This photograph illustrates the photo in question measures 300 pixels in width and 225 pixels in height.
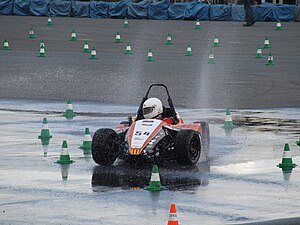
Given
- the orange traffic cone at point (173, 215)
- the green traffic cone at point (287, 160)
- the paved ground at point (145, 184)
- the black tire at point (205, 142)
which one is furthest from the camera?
the black tire at point (205, 142)

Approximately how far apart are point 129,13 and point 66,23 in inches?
195

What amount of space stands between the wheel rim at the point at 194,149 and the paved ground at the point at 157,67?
863 cm

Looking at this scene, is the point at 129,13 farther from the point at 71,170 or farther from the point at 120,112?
the point at 71,170

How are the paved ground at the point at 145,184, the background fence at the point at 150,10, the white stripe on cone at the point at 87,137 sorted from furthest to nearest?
1. the background fence at the point at 150,10
2. the white stripe on cone at the point at 87,137
3. the paved ground at the point at 145,184

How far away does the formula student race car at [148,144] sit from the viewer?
54.3ft

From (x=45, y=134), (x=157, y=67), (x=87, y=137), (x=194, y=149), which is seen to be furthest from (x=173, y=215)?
(x=157, y=67)

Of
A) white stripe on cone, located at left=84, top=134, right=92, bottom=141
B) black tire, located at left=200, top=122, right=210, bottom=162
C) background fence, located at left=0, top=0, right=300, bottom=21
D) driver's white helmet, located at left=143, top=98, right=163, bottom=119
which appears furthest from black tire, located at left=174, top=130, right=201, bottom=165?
background fence, located at left=0, top=0, right=300, bottom=21

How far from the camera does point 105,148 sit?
16.8 metres

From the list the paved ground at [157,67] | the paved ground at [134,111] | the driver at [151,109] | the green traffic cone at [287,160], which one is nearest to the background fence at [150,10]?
the paved ground at [157,67]

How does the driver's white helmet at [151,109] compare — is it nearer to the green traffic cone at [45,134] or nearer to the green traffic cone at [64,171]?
the green traffic cone at [64,171]

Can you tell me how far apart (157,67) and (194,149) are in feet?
58.2

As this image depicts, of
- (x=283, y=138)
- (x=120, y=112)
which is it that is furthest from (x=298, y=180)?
(x=120, y=112)

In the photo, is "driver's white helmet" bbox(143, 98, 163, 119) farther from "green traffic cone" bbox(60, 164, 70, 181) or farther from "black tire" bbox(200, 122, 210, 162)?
"green traffic cone" bbox(60, 164, 70, 181)

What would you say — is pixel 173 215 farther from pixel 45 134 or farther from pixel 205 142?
pixel 45 134
